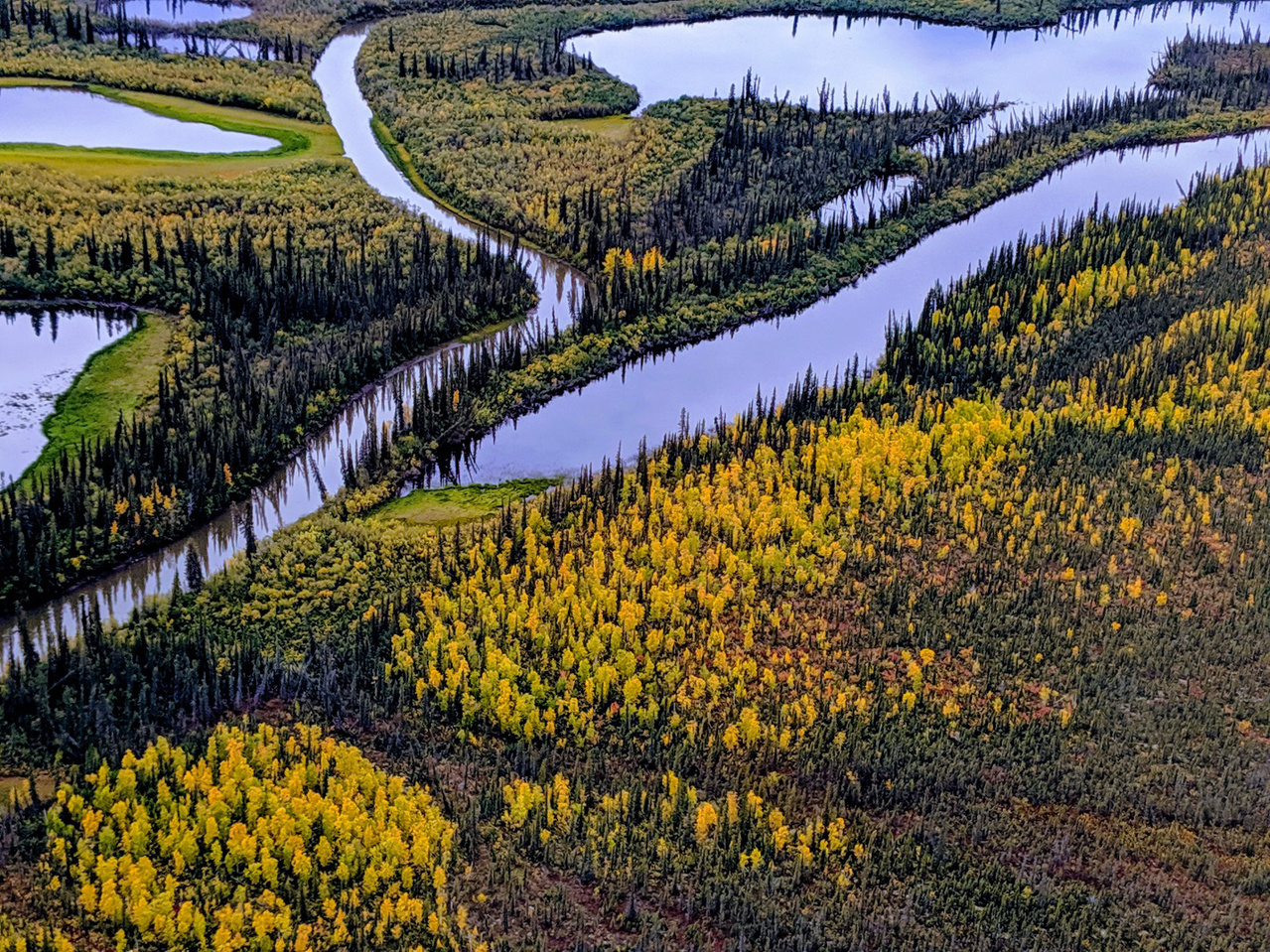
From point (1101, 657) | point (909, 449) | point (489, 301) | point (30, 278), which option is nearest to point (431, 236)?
point (489, 301)

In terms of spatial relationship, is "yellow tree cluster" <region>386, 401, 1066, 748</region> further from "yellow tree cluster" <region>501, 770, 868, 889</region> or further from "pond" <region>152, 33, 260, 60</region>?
"pond" <region>152, 33, 260, 60</region>

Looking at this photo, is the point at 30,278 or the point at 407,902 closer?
the point at 407,902

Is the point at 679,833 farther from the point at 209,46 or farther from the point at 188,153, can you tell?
the point at 209,46

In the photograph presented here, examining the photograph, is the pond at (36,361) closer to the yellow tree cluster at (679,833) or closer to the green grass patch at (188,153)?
the green grass patch at (188,153)

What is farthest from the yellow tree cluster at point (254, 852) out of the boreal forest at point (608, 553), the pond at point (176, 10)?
the pond at point (176, 10)

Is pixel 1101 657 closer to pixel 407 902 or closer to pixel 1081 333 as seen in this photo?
pixel 407 902

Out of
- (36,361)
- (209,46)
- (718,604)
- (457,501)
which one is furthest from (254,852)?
(209,46)
